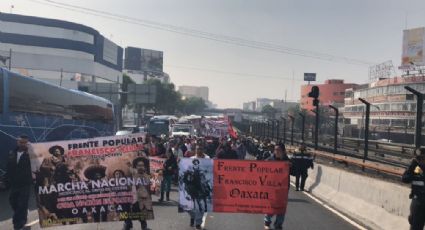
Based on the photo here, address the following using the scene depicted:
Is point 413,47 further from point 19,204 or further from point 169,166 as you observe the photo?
point 19,204

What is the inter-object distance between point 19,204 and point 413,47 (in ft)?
273

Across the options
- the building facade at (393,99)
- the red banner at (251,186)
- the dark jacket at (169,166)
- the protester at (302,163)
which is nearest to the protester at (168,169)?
the dark jacket at (169,166)

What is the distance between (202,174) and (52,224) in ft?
9.87

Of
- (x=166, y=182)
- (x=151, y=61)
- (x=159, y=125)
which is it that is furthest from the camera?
(x=151, y=61)

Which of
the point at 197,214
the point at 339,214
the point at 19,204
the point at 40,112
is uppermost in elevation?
the point at 40,112

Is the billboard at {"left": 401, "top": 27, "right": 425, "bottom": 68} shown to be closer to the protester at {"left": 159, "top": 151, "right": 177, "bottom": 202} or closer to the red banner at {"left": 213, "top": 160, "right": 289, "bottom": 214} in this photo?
the protester at {"left": 159, "top": 151, "right": 177, "bottom": 202}

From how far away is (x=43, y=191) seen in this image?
9484mm

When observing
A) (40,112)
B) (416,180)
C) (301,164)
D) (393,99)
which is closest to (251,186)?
(416,180)

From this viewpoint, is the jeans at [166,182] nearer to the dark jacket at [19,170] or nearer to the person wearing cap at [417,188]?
the dark jacket at [19,170]

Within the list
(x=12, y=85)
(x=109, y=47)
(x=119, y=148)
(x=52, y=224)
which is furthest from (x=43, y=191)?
(x=109, y=47)

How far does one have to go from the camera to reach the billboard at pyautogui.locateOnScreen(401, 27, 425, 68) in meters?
84.7

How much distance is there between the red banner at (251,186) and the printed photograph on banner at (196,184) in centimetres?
13

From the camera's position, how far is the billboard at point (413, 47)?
278 feet

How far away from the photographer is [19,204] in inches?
418
